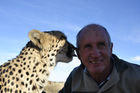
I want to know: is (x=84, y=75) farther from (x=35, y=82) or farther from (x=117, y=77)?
(x=35, y=82)

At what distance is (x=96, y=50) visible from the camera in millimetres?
1362

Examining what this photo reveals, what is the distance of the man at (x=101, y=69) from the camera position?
129cm

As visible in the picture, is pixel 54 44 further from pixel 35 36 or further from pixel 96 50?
pixel 96 50

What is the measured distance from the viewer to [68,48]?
3.25m

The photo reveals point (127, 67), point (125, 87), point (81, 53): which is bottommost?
point (125, 87)

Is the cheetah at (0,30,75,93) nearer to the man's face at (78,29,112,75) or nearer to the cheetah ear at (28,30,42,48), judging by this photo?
the cheetah ear at (28,30,42,48)

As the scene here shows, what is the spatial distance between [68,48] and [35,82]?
0.73 metres

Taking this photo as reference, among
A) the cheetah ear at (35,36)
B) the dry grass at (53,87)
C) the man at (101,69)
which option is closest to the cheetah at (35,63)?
the cheetah ear at (35,36)

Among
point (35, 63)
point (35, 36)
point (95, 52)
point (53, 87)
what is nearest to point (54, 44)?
point (35, 36)

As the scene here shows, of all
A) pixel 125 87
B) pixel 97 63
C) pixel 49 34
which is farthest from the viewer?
pixel 49 34

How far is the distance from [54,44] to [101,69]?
1.80 metres

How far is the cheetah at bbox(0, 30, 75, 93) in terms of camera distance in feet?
9.12

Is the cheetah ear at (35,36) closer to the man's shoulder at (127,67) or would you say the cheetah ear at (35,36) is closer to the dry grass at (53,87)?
the man's shoulder at (127,67)

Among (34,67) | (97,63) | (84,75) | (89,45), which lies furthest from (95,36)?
(34,67)
